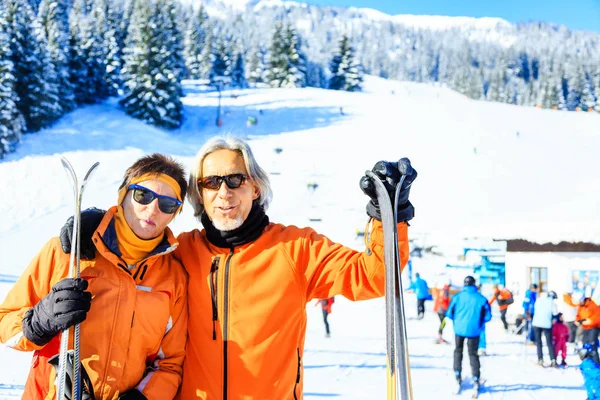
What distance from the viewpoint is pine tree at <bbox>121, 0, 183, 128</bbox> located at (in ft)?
115

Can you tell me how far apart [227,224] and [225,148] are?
372 millimetres

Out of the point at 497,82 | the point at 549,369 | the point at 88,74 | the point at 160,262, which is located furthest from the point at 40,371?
the point at 497,82

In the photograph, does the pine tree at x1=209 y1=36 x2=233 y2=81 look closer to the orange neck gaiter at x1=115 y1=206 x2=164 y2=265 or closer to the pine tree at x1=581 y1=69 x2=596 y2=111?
the pine tree at x1=581 y1=69 x2=596 y2=111

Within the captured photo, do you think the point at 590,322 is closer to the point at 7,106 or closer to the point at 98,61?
the point at 7,106

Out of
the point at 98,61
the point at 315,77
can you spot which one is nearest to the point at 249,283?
the point at 98,61

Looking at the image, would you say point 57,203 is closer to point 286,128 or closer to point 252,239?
point 286,128

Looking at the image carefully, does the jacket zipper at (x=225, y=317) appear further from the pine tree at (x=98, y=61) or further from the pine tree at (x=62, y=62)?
the pine tree at (x=98, y=61)

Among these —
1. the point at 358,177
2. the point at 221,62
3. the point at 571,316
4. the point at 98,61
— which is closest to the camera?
the point at 571,316

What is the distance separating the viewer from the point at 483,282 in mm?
15875

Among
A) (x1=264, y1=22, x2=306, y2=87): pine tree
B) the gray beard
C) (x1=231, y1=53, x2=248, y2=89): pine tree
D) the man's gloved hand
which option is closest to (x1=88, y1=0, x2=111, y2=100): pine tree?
(x1=264, y1=22, x2=306, y2=87): pine tree

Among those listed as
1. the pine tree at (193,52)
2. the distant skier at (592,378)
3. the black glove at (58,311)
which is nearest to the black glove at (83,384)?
the black glove at (58,311)

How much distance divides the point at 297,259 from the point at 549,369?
7961 mm

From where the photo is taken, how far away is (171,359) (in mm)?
2229

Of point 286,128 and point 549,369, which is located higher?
point 286,128
